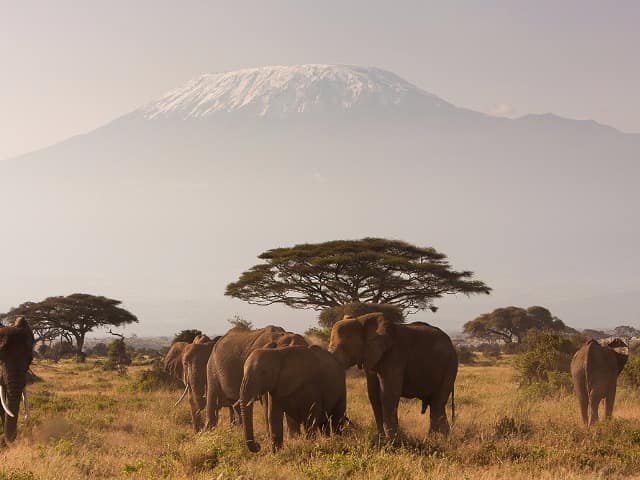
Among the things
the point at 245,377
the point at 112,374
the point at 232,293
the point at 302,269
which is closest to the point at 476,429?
the point at 245,377

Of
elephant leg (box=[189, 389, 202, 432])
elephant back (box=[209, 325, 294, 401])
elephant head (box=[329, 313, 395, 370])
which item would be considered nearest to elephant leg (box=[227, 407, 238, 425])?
elephant leg (box=[189, 389, 202, 432])

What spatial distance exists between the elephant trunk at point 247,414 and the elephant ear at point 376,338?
7.99 feet

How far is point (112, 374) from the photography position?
37156 millimetres

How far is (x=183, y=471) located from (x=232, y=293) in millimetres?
37495

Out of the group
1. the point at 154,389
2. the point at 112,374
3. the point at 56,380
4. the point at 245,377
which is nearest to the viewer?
the point at 245,377

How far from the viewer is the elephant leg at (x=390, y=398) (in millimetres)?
13336

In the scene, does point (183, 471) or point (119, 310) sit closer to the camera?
point (183, 471)

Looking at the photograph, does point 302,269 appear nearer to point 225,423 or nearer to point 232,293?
point 232,293

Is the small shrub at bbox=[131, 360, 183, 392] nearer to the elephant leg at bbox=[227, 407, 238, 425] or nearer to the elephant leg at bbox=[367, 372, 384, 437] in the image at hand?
the elephant leg at bbox=[227, 407, 238, 425]

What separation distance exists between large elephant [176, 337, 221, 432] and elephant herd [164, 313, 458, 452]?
375 mm

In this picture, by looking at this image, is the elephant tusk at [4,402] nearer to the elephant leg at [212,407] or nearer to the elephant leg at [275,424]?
the elephant leg at [212,407]

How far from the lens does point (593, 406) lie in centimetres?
1593

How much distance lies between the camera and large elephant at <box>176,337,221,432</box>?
16562 millimetres

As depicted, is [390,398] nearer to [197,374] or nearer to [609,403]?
[197,374]
